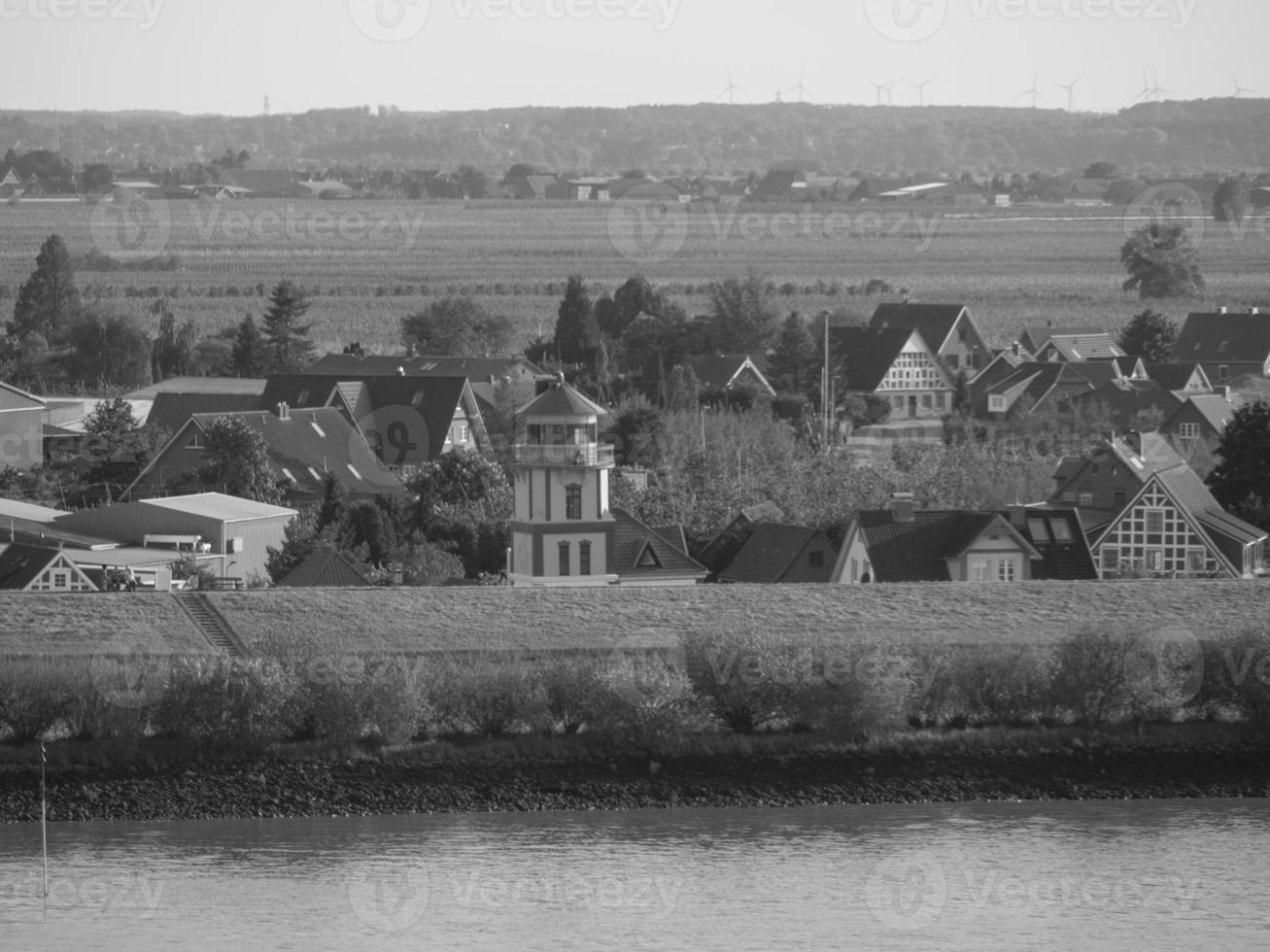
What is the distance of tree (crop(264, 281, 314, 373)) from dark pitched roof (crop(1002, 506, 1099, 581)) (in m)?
19.5

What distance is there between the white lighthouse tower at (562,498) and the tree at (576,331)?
20445 mm

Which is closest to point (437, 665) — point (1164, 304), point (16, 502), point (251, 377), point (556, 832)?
point (556, 832)

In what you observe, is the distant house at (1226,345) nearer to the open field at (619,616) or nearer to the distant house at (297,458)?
the distant house at (297,458)

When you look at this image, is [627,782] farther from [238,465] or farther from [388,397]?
[388,397]

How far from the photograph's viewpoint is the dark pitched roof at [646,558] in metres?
23.4

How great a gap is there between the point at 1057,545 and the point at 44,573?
32.9ft

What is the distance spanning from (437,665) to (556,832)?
2.81m

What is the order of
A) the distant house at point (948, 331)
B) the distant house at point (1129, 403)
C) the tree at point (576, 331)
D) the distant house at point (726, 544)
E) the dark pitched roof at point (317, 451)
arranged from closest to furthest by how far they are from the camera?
the distant house at point (726, 544) → the dark pitched roof at point (317, 451) → the distant house at point (1129, 403) → the tree at point (576, 331) → the distant house at point (948, 331)

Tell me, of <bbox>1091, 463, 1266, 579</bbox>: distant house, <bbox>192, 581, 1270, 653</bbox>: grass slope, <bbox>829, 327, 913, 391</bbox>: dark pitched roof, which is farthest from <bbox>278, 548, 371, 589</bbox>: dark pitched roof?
<bbox>829, 327, 913, 391</bbox>: dark pitched roof

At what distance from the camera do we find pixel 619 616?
21969mm

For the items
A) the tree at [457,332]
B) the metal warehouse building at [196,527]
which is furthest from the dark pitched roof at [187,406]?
the tree at [457,332]

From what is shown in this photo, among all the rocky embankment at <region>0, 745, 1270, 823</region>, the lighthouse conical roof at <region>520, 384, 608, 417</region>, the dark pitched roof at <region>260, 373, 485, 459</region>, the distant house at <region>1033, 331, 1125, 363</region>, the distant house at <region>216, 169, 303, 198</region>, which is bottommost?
the rocky embankment at <region>0, 745, 1270, 823</region>

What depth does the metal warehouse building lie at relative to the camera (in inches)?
959

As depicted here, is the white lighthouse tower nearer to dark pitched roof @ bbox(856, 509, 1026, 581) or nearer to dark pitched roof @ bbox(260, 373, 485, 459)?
dark pitched roof @ bbox(856, 509, 1026, 581)
